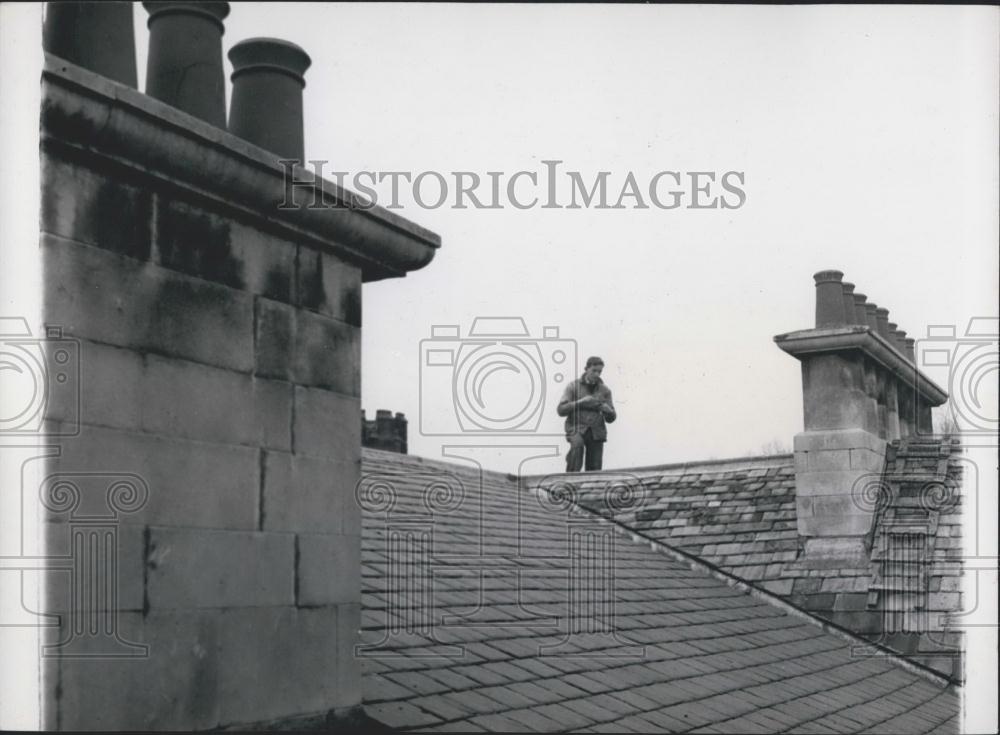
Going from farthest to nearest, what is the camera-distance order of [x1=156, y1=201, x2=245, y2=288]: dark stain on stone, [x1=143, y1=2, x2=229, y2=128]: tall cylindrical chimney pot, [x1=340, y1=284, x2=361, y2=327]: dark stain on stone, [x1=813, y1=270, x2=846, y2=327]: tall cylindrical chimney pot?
1. [x1=813, y1=270, x2=846, y2=327]: tall cylindrical chimney pot
2. [x1=340, y1=284, x2=361, y2=327]: dark stain on stone
3. [x1=143, y1=2, x2=229, y2=128]: tall cylindrical chimney pot
4. [x1=156, y1=201, x2=245, y2=288]: dark stain on stone

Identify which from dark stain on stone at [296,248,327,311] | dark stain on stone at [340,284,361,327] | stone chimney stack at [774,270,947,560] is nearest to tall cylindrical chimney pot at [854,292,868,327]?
stone chimney stack at [774,270,947,560]

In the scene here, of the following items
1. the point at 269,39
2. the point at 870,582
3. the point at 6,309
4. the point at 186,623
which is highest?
the point at 269,39

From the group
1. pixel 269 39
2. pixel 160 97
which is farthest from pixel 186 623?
pixel 269 39

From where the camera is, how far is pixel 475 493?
11.4 meters

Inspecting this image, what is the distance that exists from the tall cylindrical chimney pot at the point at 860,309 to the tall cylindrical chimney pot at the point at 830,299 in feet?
1.00

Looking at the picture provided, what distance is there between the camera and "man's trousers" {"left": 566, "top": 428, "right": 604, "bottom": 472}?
1529 cm

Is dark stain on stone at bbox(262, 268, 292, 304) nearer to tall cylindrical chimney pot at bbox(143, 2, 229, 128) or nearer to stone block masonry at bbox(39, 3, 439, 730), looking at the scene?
stone block masonry at bbox(39, 3, 439, 730)

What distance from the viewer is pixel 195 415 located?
359 cm

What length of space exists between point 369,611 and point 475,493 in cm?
576

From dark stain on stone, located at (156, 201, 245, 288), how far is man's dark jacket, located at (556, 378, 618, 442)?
11.6 meters

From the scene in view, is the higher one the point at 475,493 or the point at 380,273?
the point at 380,273

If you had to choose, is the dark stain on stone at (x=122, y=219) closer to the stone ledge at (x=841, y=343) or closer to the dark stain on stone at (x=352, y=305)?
the dark stain on stone at (x=352, y=305)

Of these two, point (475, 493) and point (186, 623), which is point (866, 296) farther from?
point (186, 623)

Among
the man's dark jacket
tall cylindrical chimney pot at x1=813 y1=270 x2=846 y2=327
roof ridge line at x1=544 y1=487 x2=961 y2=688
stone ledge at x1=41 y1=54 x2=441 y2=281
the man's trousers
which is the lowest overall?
roof ridge line at x1=544 y1=487 x2=961 y2=688
